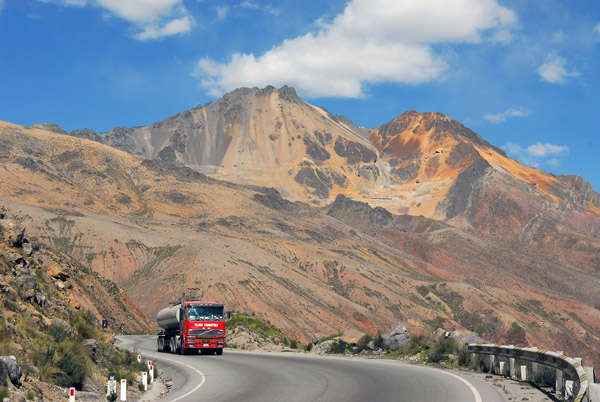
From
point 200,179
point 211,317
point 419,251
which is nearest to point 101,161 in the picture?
point 200,179

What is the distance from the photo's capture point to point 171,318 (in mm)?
38688

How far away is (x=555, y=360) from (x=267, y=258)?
351ft

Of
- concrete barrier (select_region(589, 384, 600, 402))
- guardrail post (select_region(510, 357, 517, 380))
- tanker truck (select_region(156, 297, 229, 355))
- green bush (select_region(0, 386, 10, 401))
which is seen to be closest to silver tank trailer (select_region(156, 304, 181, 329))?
tanker truck (select_region(156, 297, 229, 355))

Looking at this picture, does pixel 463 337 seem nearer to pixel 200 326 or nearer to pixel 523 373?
pixel 523 373

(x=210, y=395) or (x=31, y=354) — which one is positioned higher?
(x=31, y=354)

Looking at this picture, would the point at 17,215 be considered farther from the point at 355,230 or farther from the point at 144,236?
the point at 355,230

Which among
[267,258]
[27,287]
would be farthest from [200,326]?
[267,258]

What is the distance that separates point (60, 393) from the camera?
15.1 metres

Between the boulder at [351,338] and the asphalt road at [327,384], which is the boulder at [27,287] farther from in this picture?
the boulder at [351,338]

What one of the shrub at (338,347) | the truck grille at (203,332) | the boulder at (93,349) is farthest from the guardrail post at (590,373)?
the truck grille at (203,332)

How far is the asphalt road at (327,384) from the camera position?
51.7 ft

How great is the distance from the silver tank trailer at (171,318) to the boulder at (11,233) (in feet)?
46.0

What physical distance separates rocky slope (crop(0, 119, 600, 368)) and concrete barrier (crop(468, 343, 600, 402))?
7044 centimetres

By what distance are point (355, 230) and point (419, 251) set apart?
1962 cm
